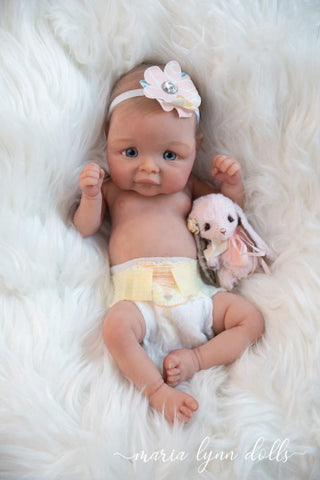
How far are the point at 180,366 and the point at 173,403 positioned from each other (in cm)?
10

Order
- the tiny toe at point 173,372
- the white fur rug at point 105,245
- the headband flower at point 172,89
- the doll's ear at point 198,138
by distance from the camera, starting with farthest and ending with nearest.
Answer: the doll's ear at point 198,138
the headband flower at point 172,89
the tiny toe at point 173,372
the white fur rug at point 105,245

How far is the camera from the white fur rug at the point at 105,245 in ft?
2.88

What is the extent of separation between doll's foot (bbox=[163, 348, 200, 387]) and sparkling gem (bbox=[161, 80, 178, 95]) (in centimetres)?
64

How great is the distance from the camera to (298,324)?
1059mm

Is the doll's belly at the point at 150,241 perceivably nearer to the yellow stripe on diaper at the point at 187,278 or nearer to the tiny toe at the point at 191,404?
the yellow stripe on diaper at the point at 187,278

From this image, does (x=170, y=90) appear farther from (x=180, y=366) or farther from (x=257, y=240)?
(x=180, y=366)

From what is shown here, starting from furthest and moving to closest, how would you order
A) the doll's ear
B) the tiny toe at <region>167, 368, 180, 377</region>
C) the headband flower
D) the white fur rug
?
the doll's ear < the headband flower < the tiny toe at <region>167, 368, 180, 377</region> < the white fur rug

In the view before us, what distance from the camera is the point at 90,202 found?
1162mm

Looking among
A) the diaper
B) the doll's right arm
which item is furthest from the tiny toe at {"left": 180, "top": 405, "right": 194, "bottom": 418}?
the doll's right arm

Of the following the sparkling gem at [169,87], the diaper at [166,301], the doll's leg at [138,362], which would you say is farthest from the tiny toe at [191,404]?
the sparkling gem at [169,87]

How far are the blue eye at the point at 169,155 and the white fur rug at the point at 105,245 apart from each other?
6.6 inches

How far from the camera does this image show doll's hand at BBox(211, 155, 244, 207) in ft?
3.97

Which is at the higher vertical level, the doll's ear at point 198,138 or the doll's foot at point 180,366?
the doll's ear at point 198,138

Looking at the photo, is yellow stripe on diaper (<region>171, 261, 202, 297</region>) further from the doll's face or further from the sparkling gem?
the sparkling gem
